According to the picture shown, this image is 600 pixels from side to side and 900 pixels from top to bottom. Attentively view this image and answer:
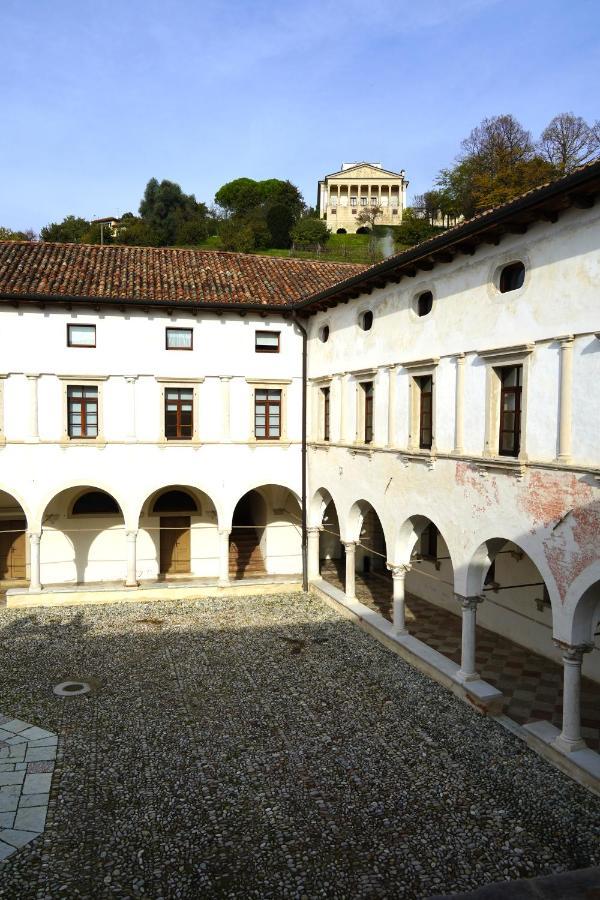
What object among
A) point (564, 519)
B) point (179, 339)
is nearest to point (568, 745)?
point (564, 519)

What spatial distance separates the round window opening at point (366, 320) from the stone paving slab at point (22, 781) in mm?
11398

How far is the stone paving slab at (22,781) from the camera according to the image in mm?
8273

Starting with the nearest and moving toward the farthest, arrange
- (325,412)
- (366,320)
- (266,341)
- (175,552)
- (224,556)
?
(366,320)
(325,412)
(224,556)
(266,341)
(175,552)

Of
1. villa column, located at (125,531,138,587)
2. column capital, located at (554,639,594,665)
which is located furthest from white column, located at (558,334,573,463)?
villa column, located at (125,531,138,587)

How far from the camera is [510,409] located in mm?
11594

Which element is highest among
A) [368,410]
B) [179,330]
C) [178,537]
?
[179,330]

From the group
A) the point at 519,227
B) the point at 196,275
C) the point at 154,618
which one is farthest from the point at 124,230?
the point at 519,227

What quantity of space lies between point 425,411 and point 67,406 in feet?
35.1

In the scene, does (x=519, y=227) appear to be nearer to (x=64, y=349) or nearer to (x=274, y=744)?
(x=274, y=744)

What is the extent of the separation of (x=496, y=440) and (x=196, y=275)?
499 inches

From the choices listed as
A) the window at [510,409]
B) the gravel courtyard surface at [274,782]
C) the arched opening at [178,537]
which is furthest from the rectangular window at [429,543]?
the window at [510,409]

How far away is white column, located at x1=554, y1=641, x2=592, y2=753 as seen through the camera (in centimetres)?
991

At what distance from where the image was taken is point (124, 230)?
65.4 m

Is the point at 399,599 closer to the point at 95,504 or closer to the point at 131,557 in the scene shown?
the point at 131,557
